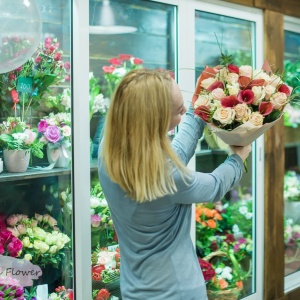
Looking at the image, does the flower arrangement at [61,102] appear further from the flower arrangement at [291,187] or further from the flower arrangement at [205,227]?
the flower arrangement at [291,187]

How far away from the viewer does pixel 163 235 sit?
66.9 inches

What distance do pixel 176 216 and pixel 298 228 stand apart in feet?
8.89

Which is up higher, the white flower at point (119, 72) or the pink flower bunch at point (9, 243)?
the white flower at point (119, 72)

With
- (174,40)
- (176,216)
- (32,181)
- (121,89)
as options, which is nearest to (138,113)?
(121,89)

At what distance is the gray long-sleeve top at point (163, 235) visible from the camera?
5.41 feet

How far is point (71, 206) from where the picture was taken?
8.12 feet

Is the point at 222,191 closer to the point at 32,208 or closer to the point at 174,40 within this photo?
the point at 32,208

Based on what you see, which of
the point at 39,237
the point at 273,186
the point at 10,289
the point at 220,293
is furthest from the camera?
the point at 273,186

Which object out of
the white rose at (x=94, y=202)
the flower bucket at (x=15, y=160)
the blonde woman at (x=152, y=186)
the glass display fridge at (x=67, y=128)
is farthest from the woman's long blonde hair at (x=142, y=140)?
the white rose at (x=94, y=202)

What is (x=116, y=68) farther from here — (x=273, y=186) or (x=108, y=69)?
(x=273, y=186)

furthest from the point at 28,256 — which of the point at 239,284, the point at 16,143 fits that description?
the point at 239,284

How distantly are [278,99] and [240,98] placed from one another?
0.14 m

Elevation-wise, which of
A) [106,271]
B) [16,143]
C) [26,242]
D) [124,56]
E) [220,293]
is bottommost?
[220,293]

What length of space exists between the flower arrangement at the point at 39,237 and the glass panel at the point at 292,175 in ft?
6.99
